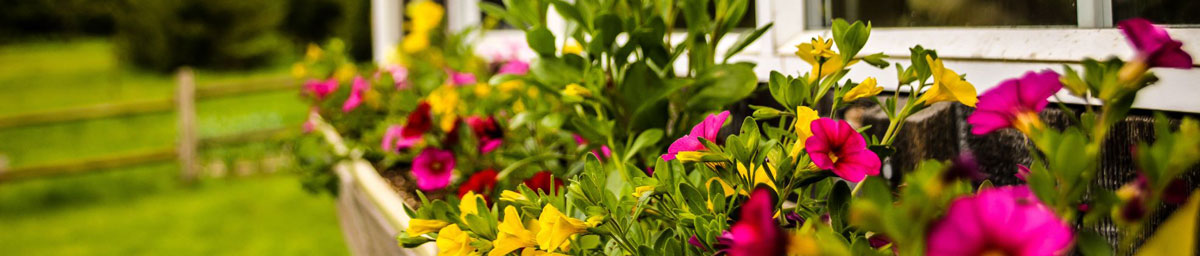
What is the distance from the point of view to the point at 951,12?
1097 millimetres

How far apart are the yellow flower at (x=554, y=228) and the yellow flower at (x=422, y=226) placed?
3.8 inches

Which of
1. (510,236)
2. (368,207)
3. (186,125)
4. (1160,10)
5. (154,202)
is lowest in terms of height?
(154,202)

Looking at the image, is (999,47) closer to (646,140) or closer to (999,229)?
(646,140)

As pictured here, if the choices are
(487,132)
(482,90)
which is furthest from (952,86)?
(482,90)

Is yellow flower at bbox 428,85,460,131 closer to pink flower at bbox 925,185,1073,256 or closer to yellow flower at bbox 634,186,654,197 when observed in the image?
yellow flower at bbox 634,186,654,197

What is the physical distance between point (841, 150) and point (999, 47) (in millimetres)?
466

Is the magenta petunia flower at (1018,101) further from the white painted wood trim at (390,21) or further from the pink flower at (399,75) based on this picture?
the white painted wood trim at (390,21)

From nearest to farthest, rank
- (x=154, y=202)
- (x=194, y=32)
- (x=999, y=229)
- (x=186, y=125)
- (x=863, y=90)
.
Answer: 1. (x=999, y=229)
2. (x=863, y=90)
3. (x=154, y=202)
4. (x=186, y=125)
5. (x=194, y=32)

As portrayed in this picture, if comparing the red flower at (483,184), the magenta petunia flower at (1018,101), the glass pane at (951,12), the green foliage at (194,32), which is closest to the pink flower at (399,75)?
the red flower at (483,184)

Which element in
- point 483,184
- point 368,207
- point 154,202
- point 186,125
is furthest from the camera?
point 186,125

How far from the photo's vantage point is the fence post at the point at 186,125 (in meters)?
5.33

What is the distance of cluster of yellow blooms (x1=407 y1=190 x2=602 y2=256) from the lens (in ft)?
2.06

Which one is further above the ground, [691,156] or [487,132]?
[691,156]

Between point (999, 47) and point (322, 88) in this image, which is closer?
point (999, 47)
